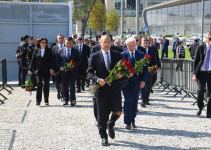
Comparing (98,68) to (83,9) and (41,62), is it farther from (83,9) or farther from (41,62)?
(83,9)

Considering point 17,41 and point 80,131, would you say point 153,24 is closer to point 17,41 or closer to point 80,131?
point 17,41

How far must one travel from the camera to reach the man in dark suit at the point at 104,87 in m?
8.95

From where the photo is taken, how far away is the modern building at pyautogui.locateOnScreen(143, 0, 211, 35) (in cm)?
8406

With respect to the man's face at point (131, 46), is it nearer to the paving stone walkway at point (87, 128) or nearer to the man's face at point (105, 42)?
the man's face at point (105, 42)

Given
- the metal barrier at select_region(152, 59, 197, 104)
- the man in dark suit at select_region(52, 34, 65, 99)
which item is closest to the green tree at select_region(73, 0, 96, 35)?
the metal barrier at select_region(152, 59, 197, 104)

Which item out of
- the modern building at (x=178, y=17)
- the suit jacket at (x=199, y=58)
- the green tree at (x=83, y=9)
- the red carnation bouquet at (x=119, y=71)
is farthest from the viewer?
the modern building at (x=178, y=17)

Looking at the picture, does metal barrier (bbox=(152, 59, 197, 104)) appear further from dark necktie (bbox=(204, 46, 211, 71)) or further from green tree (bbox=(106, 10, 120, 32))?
green tree (bbox=(106, 10, 120, 32))

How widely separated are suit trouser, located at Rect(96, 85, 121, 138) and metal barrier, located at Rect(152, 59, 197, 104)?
6.43 meters

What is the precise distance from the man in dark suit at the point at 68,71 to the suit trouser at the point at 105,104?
17.2ft

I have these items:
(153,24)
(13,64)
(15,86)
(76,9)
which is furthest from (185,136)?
(153,24)

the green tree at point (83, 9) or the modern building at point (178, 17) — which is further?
the modern building at point (178, 17)

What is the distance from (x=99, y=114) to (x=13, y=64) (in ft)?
46.4

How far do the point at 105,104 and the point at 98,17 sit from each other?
1788 inches

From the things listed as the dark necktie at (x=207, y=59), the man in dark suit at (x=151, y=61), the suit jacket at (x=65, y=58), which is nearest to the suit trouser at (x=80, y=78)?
the suit jacket at (x=65, y=58)
